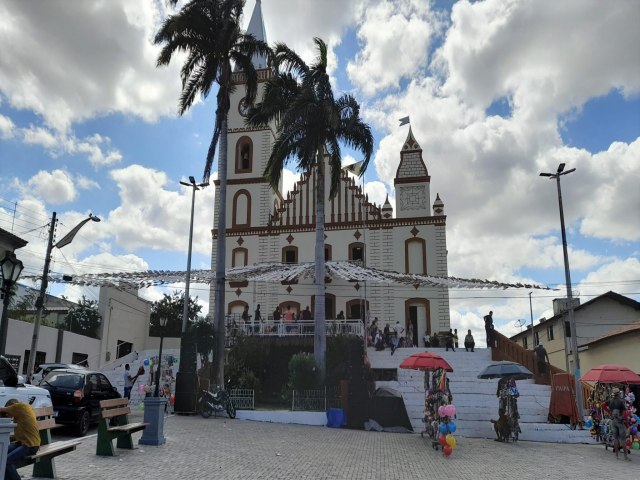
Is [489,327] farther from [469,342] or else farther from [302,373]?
[302,373]

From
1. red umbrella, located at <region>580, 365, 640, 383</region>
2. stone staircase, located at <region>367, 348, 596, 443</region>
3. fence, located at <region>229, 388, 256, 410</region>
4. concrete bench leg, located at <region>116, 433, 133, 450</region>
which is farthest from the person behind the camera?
fence, located at <region>229, 388, 256, 410</region>

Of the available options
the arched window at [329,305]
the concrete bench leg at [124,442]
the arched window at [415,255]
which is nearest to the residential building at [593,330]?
the arched window at [415,255]

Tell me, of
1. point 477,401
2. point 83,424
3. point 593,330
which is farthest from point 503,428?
point 593,330

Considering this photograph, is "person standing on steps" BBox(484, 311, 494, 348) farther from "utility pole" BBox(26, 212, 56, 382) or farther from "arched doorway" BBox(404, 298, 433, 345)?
"utility pole" BBox(26, 212, 56, 382)

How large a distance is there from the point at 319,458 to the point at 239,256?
28.6 metres

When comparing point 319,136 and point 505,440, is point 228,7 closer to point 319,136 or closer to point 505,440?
point 319,136

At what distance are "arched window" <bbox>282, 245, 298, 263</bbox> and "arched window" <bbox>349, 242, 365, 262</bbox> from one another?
387cm

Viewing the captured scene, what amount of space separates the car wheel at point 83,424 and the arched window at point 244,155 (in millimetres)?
28767

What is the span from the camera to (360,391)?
18.7 metres

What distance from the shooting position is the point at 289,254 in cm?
3875

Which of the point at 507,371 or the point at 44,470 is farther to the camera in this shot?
the point at 507,371

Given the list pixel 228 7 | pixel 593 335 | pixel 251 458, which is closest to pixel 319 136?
pixel 228 7

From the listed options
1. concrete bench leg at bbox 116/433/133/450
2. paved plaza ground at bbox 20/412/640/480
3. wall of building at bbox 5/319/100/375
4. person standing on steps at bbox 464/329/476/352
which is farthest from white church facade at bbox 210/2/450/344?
concrete bench leg at bbox 116/433/133/450

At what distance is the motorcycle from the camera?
61.8 ft
